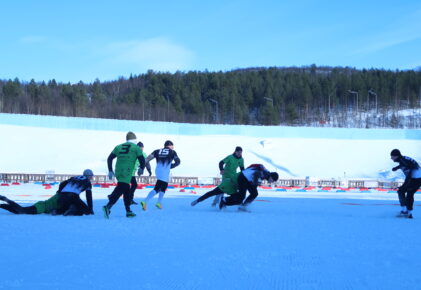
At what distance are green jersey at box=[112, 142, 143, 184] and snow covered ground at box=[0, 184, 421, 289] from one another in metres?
1.00

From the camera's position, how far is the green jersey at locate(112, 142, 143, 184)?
26.2 ft

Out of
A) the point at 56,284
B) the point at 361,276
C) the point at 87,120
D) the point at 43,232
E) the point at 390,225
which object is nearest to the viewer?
the point at 56,284

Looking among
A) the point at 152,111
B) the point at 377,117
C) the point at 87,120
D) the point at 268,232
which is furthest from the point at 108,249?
the point at 377,117

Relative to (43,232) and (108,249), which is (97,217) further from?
(108,249)

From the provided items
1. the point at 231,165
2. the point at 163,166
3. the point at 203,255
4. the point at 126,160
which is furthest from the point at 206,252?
the point at 231,165

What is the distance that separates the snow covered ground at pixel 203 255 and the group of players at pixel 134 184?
0.65m

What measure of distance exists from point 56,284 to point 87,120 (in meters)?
42.5

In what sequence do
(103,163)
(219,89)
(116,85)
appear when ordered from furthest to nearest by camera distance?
(116,85)
(219,89)
(103,163)

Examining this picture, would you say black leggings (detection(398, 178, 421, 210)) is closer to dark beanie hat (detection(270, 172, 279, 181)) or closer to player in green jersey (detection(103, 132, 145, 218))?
dark beanie hat (detection(270, 172, 279, 181))

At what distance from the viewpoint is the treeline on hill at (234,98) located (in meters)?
81.4

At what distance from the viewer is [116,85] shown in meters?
121

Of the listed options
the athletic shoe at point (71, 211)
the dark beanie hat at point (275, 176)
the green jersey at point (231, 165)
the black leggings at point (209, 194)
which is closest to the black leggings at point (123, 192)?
the athletic shoe at point (71, 211)

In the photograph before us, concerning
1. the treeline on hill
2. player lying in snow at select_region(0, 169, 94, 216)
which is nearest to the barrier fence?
player lying in snow at select_region(0, 169, 94, 216)

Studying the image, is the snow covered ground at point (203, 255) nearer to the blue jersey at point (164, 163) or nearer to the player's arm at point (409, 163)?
the player's arm at point (409, 163)
